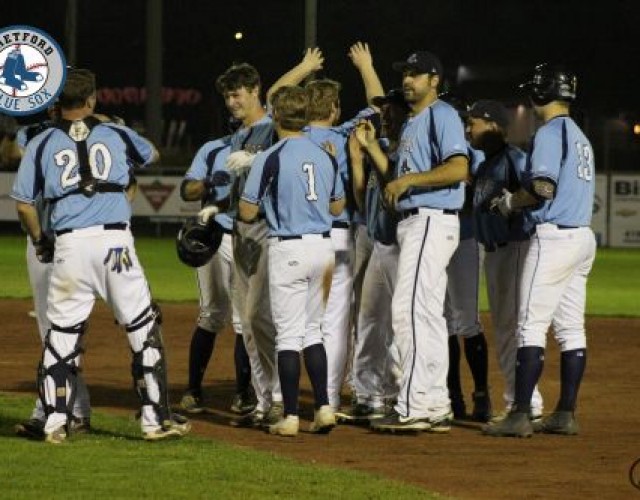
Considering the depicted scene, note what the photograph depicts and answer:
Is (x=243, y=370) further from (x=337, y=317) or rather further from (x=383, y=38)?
(x=383, y=38)

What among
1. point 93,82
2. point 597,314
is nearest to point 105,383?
point 93,82

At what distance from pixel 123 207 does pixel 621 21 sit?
156ft

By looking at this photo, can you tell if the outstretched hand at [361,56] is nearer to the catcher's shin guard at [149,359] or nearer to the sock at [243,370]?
the sock at [243,370]

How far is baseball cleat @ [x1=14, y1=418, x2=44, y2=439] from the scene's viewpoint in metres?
9.95

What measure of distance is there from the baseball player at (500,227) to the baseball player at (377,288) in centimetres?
54

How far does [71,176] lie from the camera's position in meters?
9.73

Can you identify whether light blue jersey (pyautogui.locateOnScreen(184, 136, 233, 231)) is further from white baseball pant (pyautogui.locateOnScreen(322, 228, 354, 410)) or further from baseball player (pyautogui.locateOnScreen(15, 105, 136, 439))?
baseball player (pyautogui.locateOnScreen(15, 105, 136, 439))

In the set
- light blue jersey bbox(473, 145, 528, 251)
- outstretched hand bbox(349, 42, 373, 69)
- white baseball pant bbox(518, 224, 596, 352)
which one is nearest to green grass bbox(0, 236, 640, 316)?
outstretched hand bbox(349, 42, 373, 69)

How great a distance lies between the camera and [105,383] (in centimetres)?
1312

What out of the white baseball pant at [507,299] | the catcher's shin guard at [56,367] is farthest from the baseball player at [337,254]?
the catcher's shin guard at [56,367]

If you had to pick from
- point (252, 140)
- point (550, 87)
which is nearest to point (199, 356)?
point (252, 140)

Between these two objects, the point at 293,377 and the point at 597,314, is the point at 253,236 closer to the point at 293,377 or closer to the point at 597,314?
the point at 293,377

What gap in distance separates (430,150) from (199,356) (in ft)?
8.21

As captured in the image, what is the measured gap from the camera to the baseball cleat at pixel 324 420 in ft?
34.1
